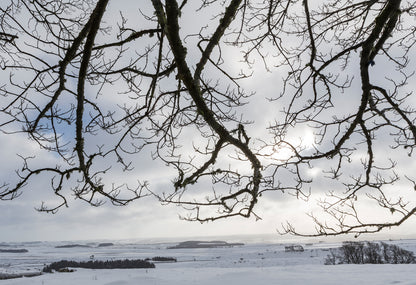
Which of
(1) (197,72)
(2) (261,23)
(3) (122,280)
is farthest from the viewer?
(3) (122,280)

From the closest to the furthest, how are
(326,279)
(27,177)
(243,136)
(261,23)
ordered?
(243,136)
(27,177)
(261,23)
(326,279)

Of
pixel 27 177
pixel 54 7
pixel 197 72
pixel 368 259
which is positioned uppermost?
pixel 54 7

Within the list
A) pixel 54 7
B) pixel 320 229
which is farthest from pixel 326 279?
pixel 54 7

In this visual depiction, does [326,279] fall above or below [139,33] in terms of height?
below

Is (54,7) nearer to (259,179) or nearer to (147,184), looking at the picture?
(147,184)

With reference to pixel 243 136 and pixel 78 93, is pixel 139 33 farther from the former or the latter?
pixel 243 136

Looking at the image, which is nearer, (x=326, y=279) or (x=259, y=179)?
(x=259, y=179)

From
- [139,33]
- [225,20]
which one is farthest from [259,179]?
[139,33]

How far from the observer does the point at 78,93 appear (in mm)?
3408

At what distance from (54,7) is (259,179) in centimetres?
245

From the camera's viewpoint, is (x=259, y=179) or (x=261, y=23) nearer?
(x=259, y=179)

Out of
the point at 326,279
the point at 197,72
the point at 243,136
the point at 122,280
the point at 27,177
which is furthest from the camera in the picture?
the point at 122,280

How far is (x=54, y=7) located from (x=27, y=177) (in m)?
1.59

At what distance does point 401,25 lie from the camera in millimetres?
4055
